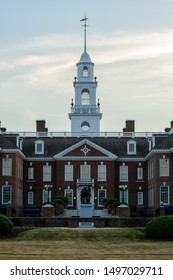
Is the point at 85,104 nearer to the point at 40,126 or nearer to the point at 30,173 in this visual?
the point at 40,126

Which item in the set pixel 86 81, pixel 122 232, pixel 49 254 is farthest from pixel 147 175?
pixel 49 254

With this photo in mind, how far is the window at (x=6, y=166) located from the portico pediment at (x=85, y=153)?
659 cm

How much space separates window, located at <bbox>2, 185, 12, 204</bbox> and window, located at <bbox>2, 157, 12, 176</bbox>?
1.17m

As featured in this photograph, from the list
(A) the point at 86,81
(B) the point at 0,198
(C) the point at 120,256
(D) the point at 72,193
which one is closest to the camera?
(C) the point at 120,256

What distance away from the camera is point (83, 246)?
29.4 meters

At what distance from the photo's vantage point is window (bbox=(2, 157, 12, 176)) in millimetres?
59969

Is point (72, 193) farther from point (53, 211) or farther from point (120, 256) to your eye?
point (120, 256)

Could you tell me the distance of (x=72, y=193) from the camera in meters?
65.4

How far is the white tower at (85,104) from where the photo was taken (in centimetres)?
7975

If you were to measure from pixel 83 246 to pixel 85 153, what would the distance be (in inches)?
1430

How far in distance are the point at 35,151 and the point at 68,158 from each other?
378 centimetres

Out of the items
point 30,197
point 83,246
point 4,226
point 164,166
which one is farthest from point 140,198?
point 83,246

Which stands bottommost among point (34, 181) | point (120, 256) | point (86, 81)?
point (120, 256)

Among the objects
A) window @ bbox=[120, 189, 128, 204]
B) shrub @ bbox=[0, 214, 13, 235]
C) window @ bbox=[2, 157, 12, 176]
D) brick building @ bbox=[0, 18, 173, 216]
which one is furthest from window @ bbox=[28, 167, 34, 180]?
shrub @ bbox=[0, 214, 13, 235]
